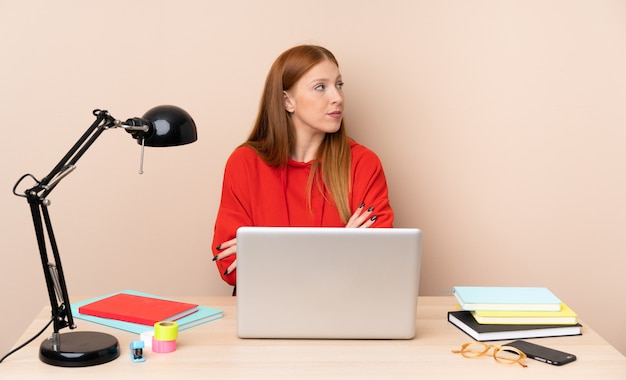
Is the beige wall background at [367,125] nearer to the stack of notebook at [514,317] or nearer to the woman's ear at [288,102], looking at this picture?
the woman's ear at [288,102]

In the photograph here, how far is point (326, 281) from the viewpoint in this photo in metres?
1.63

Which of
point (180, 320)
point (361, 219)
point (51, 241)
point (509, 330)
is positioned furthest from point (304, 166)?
point (51, 241)

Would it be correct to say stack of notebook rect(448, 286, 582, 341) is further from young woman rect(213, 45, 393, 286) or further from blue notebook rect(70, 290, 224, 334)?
young woman rect(213, 45, 393, 286)

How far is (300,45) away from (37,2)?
3.65ft

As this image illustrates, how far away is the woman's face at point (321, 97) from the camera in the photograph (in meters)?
2.77

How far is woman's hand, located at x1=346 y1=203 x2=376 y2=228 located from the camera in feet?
8.34

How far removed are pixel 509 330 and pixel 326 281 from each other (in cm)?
49

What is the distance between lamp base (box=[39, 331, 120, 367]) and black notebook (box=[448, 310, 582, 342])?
2.80 feet

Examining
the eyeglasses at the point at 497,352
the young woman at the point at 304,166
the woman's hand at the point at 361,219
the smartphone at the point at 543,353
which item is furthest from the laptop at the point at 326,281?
Answer: the young woman at the point at 304,166

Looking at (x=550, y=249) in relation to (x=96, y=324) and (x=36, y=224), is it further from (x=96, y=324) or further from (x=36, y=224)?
(x=36, y=224)

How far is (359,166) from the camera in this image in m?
2.80

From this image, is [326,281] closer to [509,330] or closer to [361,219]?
[509,330]

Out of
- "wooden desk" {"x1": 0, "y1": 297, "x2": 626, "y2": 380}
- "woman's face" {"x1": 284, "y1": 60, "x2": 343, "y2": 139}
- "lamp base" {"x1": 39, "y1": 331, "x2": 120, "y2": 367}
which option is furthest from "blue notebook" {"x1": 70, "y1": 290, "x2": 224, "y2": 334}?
"woman's face" {"x1": 284, "y1": 60, "x2": 343, "y2": 139}

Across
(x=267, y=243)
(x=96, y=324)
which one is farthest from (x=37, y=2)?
(x=267, y=243)
